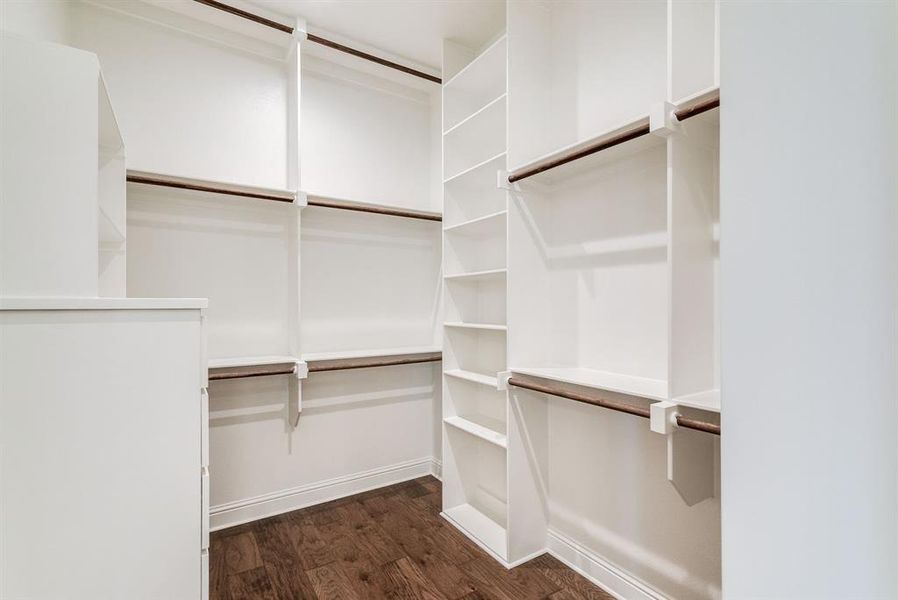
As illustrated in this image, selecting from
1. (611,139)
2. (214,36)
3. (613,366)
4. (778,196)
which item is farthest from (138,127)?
(778,196)

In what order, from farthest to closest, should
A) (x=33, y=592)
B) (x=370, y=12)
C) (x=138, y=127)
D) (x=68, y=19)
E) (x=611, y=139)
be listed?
(x=370, y=12)
(x=138, y=127)
(x=68, y=19)
(x=611, y=139)
(x=33, y=592)

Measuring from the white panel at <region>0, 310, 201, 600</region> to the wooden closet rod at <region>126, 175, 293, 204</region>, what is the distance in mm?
1097

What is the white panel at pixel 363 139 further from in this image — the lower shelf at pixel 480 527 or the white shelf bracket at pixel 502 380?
the lower shelf at pixel 480 527

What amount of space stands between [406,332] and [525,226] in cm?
128

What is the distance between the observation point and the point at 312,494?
8.46ft

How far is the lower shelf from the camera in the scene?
6.77 ft

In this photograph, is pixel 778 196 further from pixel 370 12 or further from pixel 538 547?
pixel 370 12

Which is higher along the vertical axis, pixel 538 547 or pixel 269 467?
pixel 269 467

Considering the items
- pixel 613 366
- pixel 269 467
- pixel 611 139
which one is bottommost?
pixel 269 467

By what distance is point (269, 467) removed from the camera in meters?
2.47

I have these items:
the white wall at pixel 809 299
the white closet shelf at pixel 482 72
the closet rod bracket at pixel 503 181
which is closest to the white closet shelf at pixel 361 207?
the white closet shelf at pixel 482 72

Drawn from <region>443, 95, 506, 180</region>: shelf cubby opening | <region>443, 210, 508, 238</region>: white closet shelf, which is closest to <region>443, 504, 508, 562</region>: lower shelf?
<region>443, 210, 508, 238</region>: white closet shelf

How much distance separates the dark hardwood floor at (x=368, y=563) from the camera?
1.80m

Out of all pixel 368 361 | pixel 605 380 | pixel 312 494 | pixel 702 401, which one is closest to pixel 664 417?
pixel 702 401
